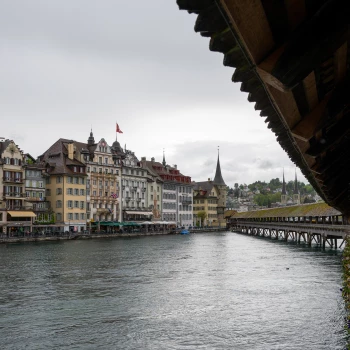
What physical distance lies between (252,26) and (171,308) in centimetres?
2185

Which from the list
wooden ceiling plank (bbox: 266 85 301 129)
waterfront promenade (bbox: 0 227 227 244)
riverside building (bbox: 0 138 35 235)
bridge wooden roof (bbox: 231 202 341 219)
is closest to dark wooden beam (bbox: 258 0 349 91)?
wooden ceiling plank (bbox: 266 85 301 129)

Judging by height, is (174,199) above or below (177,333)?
above

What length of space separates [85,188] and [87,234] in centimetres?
1556

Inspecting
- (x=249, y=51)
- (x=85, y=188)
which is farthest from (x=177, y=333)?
(x=85, y=188)

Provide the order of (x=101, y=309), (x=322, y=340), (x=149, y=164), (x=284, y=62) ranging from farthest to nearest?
(x=149, y=164) < (x=101, y=309) < (x=322, y=340) < (x=284, y=62)

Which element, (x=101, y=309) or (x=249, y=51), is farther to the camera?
(x=101, y=309)

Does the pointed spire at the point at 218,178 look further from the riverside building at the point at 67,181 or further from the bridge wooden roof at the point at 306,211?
the riverside building at the point at 67,181

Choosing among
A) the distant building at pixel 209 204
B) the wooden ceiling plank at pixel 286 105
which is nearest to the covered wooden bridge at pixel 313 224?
the wooden ceiling plank at pixel 286 105

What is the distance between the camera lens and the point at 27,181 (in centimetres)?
9644

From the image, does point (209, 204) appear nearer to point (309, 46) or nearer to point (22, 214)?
point (22, 214)

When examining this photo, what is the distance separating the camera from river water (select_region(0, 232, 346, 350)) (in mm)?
18406

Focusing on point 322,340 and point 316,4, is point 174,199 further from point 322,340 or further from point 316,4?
point 316,4

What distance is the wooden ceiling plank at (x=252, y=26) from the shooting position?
9.87ft

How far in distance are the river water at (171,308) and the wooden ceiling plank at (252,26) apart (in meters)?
15.3
